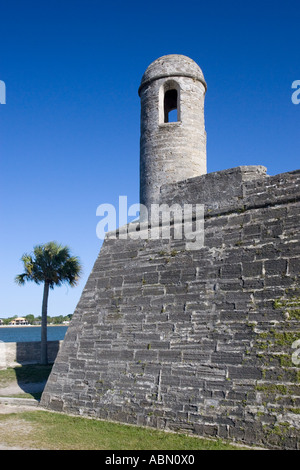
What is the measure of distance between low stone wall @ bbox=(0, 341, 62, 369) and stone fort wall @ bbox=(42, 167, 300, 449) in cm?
1087

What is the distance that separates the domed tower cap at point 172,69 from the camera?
37.3 ft

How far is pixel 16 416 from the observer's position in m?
7.47

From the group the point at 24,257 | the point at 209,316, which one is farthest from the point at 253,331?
the point at 24,257

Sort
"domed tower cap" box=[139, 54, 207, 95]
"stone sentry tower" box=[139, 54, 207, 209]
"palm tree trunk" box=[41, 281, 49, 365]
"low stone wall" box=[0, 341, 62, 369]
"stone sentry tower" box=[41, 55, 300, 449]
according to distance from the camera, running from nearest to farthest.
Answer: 1. "stone sentry tower" box=[41, 55, 300, 449]
2. "stone sentry tower" box=[139, 54, 207, 209]
3. "domed tower cap" box=[139, 54, 207, 95]
4. "low stone wall" box=[0, 341, 62, 369]
5. "palm tree trunk" box=[41, 281, 49, 365]

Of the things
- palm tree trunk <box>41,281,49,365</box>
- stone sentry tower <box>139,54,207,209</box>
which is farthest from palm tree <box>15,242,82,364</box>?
stone sentry tower <box>139,54,207,209</box>

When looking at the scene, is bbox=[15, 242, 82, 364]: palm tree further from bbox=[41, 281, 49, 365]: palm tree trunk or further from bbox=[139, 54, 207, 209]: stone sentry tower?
bbox=[139, 54, 207, 209]: stone sentry tower

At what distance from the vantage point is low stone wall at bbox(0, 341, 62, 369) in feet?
59.1

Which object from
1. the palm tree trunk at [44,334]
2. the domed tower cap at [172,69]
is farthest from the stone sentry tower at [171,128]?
the palm tree trunk at [44,334]

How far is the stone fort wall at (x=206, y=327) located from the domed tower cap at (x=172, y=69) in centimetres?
423

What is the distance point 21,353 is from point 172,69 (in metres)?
14.2

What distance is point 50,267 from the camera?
20.7 meters
